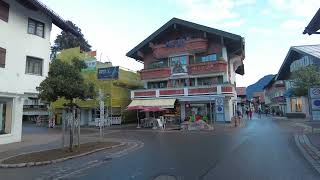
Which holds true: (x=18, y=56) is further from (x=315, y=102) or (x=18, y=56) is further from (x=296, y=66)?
(x=296, y=66)

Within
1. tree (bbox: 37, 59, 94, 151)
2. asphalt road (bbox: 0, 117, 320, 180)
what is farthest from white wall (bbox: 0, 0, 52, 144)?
asphalt road (bbox: 0, 117, 320, 180)

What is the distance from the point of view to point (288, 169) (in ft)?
34.0

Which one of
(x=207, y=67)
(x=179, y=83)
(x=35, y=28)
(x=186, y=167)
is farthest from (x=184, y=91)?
(x=186, y=167)

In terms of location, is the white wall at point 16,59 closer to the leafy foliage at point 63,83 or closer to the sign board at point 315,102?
the leafy foliage at point 63,83

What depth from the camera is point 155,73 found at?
41688 mm

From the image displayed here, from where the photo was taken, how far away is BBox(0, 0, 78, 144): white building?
2081 cm

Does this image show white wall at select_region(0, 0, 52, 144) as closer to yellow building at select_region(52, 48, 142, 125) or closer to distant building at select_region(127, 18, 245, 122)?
yellow building at select_region(52, 48, 142, 125)

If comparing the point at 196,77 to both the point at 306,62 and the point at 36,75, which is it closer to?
the point at 306,62

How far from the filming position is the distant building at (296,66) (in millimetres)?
44666

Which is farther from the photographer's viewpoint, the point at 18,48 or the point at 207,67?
the point at 207,67

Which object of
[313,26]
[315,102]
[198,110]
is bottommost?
[198,110]

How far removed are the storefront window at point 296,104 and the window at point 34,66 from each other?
3988 centimetres

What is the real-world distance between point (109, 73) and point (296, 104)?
31.0 metres

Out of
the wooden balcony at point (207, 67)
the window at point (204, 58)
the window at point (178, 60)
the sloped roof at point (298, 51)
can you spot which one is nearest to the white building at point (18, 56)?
the wooden balcony at point (207, 67)
